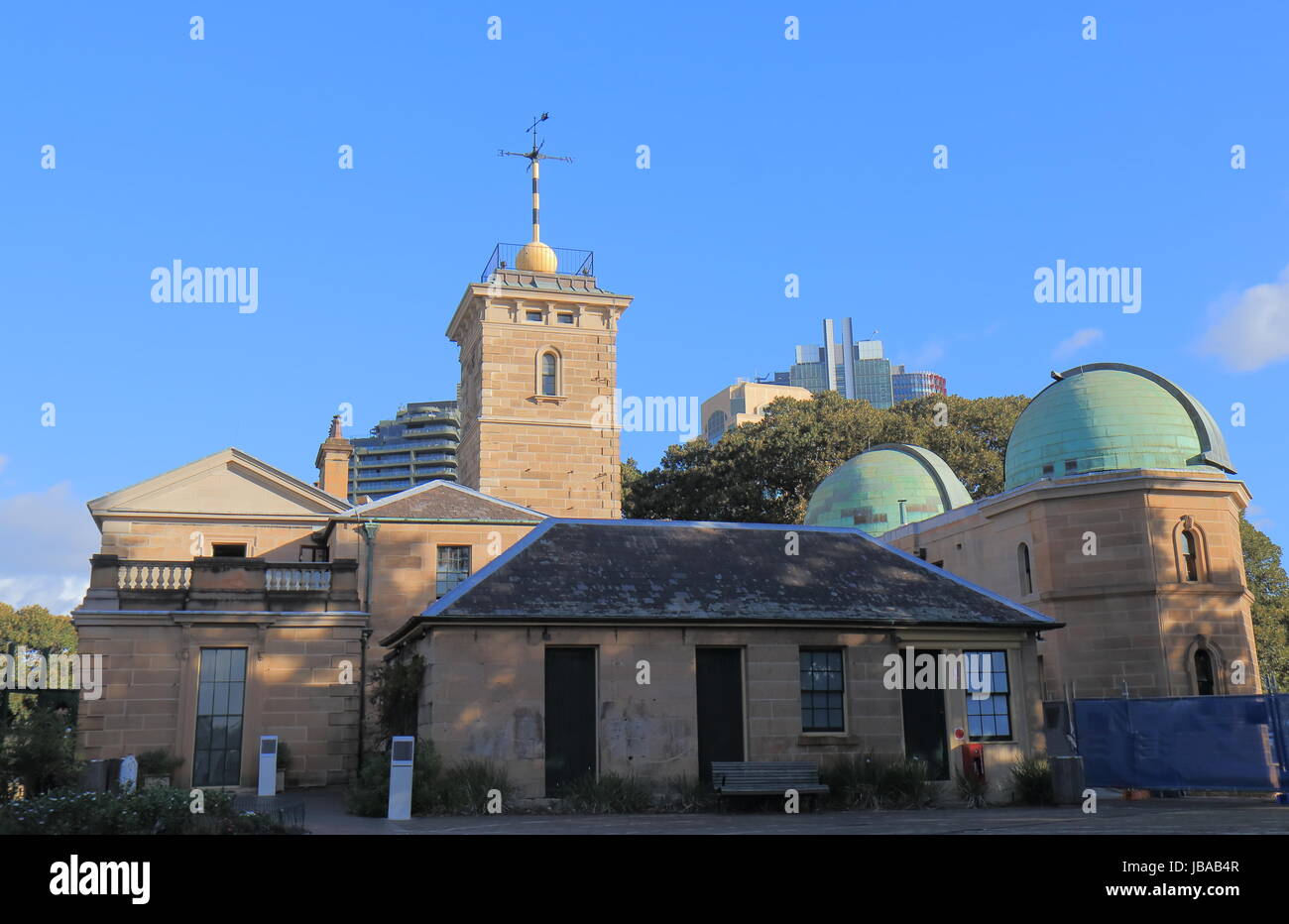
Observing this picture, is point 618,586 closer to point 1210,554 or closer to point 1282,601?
point 1210,554

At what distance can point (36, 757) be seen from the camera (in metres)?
20.0

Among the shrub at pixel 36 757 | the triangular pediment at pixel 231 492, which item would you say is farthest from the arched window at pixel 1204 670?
the shrub at pixel 36 757

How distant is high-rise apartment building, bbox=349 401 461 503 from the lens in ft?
491

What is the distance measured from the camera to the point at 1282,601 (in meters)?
57.1

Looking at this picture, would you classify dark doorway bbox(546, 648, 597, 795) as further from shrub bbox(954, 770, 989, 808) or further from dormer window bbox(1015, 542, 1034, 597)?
dormer window bbox(1015, 542, 1034, 597)

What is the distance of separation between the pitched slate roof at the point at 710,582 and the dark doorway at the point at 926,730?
1.58 m

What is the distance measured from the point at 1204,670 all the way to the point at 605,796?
68.4 feet

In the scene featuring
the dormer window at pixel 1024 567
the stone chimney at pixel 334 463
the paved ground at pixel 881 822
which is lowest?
the paved ground at pixel 881 822

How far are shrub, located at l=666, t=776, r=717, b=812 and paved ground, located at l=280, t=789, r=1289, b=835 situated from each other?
2.17 ft

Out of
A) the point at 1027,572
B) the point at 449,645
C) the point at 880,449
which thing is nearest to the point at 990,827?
the point at 449,645

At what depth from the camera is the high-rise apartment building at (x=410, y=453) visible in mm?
149625

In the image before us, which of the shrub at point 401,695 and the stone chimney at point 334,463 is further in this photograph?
the stone chimney at point 334,463

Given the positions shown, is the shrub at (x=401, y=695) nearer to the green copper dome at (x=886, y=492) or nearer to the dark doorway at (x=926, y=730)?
the dark doorway at (x=926, y=730)
